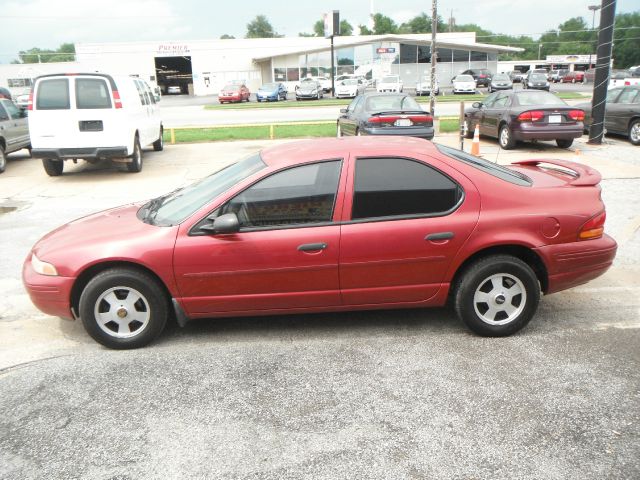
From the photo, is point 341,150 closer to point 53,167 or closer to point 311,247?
point 311,247

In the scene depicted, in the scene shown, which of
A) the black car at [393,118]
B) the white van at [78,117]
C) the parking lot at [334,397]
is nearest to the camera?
the parking lot at [334,397]

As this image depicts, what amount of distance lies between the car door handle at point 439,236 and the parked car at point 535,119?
994 centimetres

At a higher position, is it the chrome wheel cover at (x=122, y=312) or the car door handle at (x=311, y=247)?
the car door handle at (x=311, y=247)

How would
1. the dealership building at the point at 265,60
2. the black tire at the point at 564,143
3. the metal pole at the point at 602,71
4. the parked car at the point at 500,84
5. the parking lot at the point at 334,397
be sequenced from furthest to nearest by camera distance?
the dealership building at the point at 265,60 → the parked car at the point at 500,84 → the black tire at the point at 564,143 → the metal pole at the point at 602,71 → the parking lot at the point at 334,397

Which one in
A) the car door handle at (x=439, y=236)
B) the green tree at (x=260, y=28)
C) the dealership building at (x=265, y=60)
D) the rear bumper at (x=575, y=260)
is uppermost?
the green tree at (x=260, y=28)

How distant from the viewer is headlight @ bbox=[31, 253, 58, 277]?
13.5ft

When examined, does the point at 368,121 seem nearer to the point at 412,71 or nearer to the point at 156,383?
the point at 156,383

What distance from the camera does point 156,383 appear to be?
3.72 metres

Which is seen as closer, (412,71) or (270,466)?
(270,466)

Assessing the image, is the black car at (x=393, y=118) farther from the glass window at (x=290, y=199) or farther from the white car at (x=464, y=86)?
the white car at (x=464, y=86)

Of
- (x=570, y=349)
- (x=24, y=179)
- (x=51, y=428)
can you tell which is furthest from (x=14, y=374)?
(x=24, y=179)

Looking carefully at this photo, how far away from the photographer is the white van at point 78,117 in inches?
427

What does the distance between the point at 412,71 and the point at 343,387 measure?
54.5 m

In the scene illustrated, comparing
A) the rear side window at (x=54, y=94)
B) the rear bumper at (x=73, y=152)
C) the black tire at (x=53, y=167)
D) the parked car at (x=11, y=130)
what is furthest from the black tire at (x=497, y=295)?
the parked car at (x=11, y=130)
